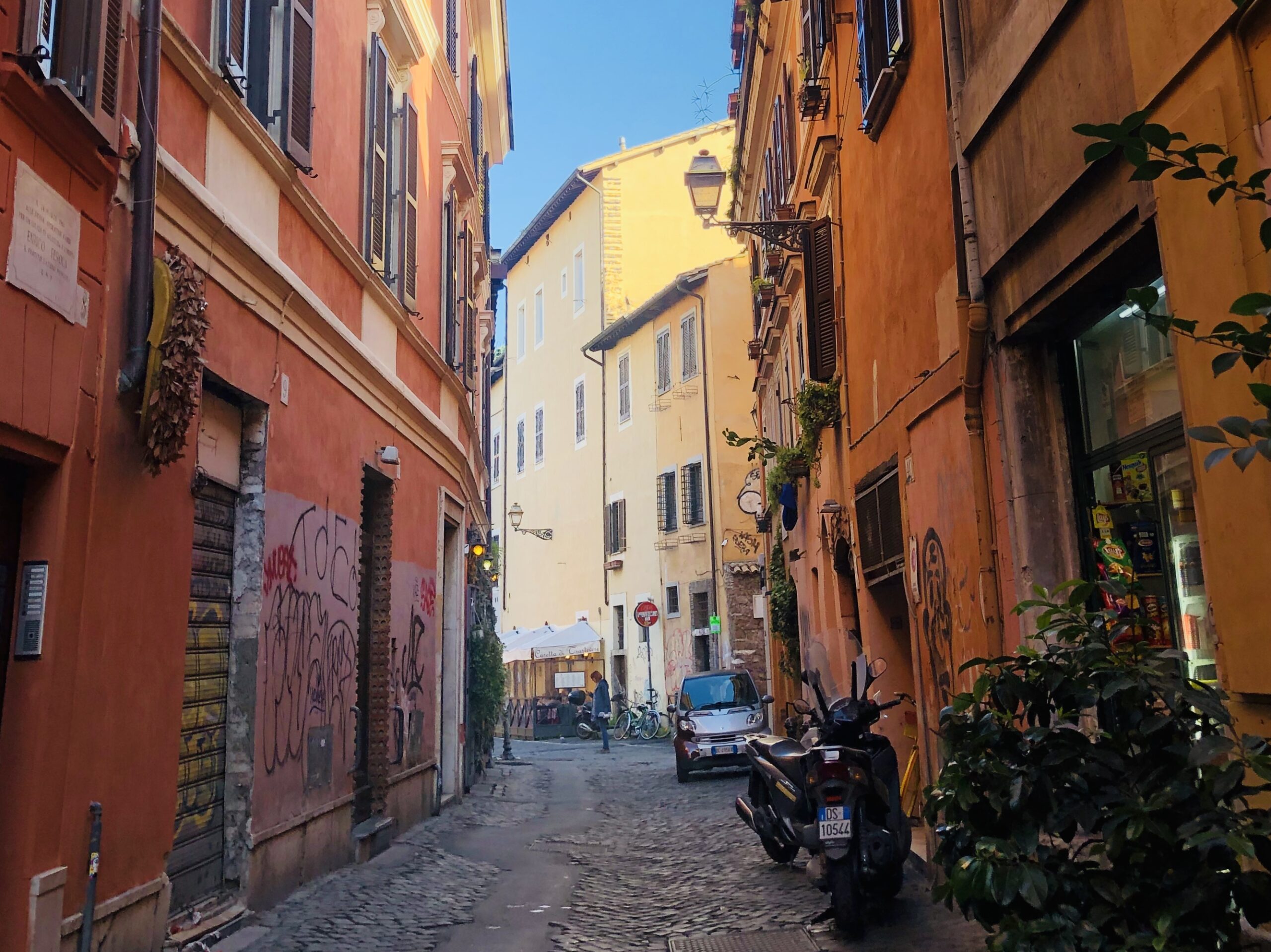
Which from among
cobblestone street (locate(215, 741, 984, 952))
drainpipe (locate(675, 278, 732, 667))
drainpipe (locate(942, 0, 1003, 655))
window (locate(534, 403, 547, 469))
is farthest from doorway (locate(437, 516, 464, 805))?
window (locate(534, 403, 547, 469))

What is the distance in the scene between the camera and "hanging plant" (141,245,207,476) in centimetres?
518

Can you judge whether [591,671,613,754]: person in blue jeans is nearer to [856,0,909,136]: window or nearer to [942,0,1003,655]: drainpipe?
[856,0,909,136]: window

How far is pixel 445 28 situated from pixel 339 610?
819cm

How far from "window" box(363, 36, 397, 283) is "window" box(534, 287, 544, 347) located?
95.2 feet

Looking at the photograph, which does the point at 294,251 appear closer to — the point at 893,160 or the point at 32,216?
the point at 32,216

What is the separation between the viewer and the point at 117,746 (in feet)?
16.6

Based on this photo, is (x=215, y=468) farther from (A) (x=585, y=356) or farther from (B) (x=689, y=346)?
(A) (x=585, y=356)

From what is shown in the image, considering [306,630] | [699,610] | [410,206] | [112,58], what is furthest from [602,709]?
[112,58]

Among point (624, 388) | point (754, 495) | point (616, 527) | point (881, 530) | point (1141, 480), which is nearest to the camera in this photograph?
point (1141, 480)

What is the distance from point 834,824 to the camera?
20.1 ft

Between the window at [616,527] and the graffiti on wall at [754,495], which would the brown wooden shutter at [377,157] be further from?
the window at [616,527]

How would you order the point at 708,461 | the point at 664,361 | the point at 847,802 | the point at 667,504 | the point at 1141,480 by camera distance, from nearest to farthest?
the point at 1141,480
the point at 847,802
the point at 708,461
the point at 667,504
the point at 664,361

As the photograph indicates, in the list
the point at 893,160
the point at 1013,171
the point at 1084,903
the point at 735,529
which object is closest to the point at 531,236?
the point at 735,529

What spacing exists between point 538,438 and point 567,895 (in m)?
32.4
